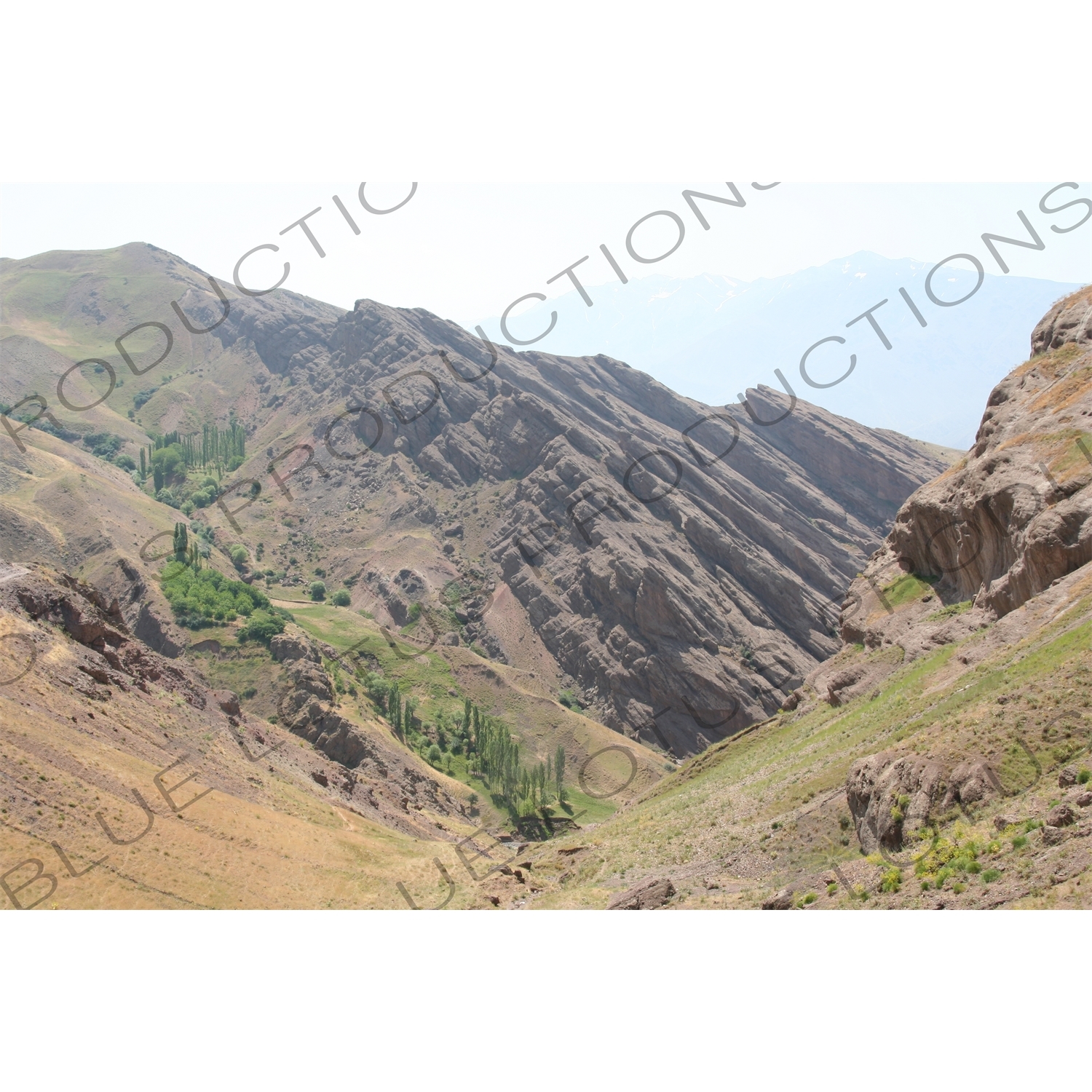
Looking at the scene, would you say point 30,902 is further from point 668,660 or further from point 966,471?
point 668,660

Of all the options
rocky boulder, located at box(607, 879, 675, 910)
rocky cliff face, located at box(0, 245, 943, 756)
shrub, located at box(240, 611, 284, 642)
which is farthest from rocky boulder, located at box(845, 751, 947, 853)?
rocky cliff face, located at box(0, 245, 943, 756)

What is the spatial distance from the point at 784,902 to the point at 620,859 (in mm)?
13704

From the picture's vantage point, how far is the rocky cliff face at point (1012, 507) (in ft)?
111

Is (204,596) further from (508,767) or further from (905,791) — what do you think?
(905,791)

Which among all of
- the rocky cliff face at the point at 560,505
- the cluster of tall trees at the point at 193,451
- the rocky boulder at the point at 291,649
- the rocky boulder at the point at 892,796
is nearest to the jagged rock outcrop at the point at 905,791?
the rocky boulder at the point at 892,796

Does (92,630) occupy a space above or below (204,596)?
below

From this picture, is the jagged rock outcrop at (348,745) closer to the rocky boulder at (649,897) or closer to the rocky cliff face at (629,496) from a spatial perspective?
the rocky boulder at (649,897)

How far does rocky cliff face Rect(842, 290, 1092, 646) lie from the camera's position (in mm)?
33969

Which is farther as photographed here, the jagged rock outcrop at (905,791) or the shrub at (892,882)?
the jagged rock outcrop at (905,791)

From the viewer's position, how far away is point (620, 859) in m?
33.2

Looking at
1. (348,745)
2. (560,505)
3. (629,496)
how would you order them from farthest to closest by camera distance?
(629,496), (560,505), (348,745)

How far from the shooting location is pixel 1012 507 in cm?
3766

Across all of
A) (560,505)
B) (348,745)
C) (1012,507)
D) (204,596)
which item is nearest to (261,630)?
(204,596)

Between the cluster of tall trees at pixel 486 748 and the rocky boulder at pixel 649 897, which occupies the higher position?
the rocky boulder at pixel 649 897
